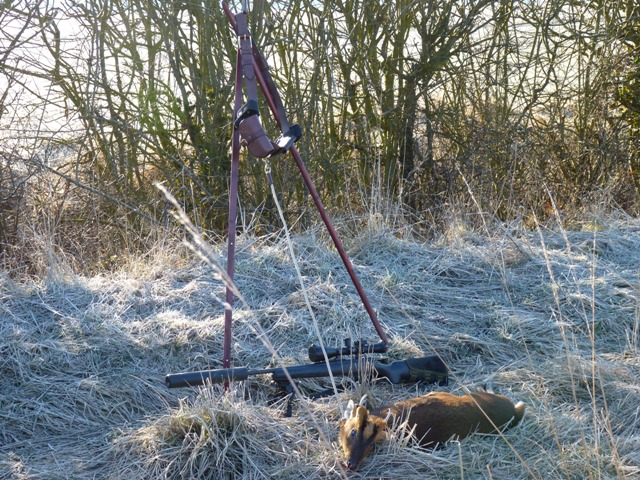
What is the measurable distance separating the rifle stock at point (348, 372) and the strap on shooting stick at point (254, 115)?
3.29ft

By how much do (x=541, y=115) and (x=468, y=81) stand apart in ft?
3.71

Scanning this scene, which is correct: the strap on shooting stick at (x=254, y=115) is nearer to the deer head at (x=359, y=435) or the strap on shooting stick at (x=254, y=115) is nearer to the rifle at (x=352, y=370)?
the rifle at (x=352, y=370)

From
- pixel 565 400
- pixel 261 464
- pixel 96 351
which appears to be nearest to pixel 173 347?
pixel 96 351

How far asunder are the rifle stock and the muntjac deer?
0.36 meters

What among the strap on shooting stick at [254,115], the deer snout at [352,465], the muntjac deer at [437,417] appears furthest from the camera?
the strap on shooting stick at [254,115]

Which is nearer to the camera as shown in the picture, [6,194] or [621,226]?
[621,226]

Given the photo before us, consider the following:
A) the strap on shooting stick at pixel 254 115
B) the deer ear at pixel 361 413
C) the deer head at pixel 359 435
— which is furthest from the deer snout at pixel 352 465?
the strap on shooting stick at pixel 254 115

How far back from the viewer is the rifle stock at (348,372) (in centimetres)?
334

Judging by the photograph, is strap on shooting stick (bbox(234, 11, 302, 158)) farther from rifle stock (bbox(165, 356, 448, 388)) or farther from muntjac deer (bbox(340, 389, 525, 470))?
muntjac deer (bbox(340, 389, 525, 470))

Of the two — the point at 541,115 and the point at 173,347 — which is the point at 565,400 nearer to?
the point at 173,347

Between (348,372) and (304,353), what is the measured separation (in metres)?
0.55

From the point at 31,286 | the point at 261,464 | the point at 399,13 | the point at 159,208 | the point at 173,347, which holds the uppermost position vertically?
the point at 399,13

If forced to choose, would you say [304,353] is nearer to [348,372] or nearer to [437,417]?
[348,372]

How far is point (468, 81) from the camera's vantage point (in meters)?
8.97
